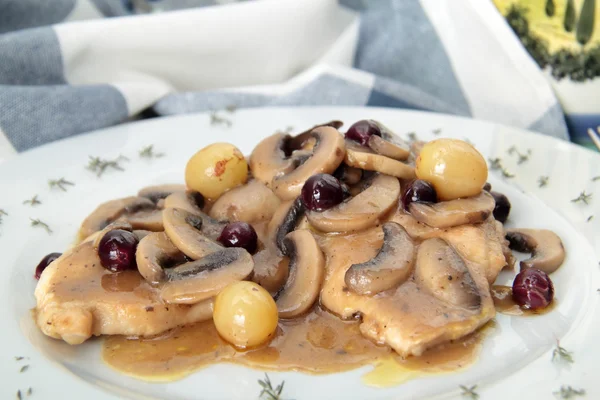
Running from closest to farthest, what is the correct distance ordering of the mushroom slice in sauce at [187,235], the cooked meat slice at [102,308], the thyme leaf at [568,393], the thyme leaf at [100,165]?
the thyme leaf at [568,393], the cooked meat slice at [102,308], the mushroom slice in sauce at [187,235], the thyme leaf at [100,165]

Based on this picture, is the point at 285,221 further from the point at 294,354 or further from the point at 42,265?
the point at 42,265

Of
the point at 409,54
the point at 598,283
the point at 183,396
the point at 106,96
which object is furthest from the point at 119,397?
the point at 409,54

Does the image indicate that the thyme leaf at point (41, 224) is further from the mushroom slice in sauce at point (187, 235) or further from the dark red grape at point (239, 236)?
the dark red grape at point (239, 236)

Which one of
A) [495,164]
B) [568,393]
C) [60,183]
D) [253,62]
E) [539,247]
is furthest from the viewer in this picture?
[253,62]

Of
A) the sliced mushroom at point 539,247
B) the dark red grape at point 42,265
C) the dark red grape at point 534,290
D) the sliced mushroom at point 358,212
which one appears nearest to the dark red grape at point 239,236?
the sliced mushroom at point 358,212

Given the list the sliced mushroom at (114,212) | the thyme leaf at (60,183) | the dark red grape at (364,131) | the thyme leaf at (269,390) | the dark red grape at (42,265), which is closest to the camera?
the thyme leaf at (269,390)

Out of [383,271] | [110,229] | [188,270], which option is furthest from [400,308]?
[110,229]

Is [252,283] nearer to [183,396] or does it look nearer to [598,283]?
[183,396]
